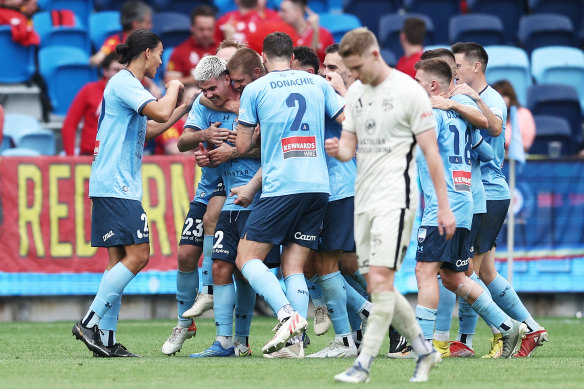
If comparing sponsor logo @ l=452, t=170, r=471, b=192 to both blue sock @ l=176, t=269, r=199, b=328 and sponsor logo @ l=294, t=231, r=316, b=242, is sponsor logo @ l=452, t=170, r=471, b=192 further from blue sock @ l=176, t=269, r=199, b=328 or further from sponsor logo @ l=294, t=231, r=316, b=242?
blue sock @ l=176, t=269, r=199, b=328

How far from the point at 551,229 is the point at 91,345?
631 centimetres

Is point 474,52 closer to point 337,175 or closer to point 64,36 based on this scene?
point 337,175

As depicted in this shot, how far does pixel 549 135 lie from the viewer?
47.4 feet

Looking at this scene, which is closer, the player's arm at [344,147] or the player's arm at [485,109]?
the player's arm at [344,147]

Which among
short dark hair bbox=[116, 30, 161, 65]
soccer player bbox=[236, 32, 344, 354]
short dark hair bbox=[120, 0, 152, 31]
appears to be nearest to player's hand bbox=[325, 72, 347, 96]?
soccer player bbox=[236, 32, 344, 354]

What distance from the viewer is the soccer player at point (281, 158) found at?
25.1 feet

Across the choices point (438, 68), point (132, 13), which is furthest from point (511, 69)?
point (438, 68)

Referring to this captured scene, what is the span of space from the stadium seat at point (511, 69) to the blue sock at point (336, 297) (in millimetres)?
8056

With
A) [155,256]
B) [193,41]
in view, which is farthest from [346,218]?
[193,41]

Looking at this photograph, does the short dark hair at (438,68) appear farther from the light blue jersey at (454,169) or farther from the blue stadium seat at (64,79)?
the blue stadium seat at (64,79)

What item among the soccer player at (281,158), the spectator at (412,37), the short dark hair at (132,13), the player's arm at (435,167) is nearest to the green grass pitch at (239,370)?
the soccer player at (281,158)

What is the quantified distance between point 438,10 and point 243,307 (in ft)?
32.7

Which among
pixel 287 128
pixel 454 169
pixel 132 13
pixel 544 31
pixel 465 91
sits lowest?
pixel 454 169

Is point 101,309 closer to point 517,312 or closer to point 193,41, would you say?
point 517,312
